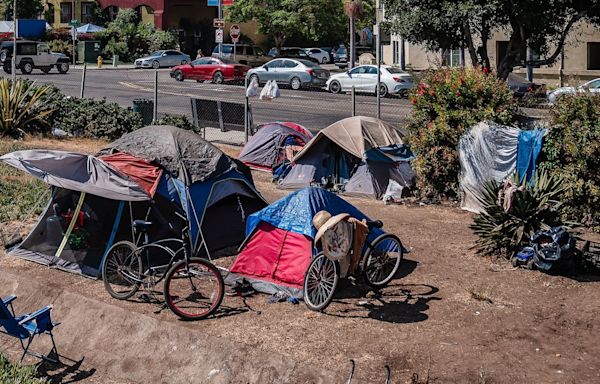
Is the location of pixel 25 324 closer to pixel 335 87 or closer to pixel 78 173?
pixel 78 173

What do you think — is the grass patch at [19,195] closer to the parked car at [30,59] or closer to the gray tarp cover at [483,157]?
the gray tarp cover at [483,157]

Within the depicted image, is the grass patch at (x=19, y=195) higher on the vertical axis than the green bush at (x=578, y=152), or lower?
lower

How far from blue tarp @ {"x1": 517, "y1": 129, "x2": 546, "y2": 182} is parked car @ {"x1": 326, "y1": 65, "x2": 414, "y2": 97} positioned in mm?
20729

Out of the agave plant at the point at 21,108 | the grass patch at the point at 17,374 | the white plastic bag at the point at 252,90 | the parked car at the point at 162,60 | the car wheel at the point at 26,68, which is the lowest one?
the grass patch at the point at 17,374

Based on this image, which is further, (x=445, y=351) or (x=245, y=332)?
(x=245, y=332)

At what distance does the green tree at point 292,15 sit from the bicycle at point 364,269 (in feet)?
156

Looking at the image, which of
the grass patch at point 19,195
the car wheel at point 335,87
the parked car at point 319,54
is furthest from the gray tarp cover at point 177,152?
the parked car at point 319,54

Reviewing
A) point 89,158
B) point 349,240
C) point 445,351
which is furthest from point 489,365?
point 89,158

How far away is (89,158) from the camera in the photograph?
12094 mm

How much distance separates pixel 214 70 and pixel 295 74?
4759mm

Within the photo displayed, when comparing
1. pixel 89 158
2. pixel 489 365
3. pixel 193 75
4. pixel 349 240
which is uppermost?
pixel 193 75

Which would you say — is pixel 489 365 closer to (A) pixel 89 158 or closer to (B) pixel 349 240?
(B) pixel 349 240

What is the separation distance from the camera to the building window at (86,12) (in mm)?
68938

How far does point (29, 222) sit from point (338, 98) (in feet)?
69.5
